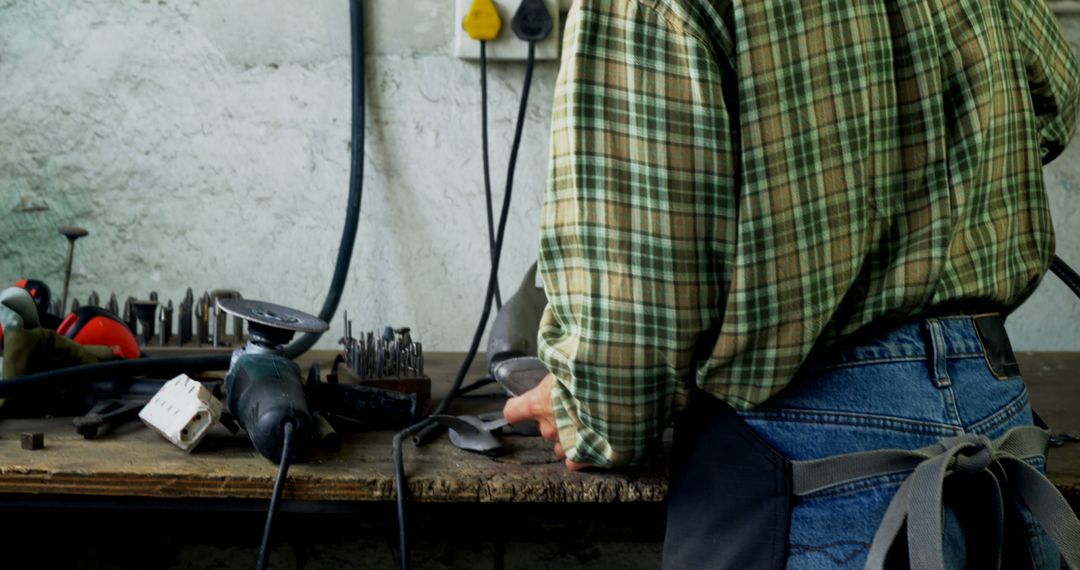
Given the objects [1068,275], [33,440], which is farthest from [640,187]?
[1068,275]

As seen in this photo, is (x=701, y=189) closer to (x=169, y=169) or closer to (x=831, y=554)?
(x=831, y=554)

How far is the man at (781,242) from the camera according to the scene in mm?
726

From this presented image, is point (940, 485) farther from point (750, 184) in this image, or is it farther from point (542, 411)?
point (542, 411)

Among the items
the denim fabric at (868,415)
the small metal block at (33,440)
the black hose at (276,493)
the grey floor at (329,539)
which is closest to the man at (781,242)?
the denim fabric at (868,415)

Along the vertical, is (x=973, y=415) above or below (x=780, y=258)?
below

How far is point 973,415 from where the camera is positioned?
765 millimetres

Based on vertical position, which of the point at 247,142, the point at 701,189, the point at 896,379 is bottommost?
the point at 896,379

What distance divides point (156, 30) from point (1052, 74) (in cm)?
133

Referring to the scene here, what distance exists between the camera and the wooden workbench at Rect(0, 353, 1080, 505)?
0.86 meters

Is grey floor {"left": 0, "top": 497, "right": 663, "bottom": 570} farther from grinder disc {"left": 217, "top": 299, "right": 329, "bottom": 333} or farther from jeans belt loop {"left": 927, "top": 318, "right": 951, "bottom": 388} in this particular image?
jeans belt loop {"left": 927, "top": 318, "right": 951, "bottom": 388}

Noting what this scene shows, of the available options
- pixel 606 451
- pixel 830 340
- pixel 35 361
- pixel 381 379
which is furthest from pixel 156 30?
pixel 830 340

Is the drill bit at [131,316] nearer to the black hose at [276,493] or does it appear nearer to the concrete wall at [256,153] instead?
the concrete wall at [256,153]

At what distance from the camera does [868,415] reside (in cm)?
74

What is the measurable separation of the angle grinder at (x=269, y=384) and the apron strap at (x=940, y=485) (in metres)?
0.43
